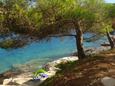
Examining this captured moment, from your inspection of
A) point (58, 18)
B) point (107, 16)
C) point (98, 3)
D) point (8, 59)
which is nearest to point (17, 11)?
point (58, 18)

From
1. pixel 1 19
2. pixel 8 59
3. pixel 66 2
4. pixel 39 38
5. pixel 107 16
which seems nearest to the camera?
pixel 1 19

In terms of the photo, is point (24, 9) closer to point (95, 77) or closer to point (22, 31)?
point (22, 31)

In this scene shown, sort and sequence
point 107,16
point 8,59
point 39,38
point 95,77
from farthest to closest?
point 8,59, point 107,16, point 39,38, point 95,77

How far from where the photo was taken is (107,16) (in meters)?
17.9

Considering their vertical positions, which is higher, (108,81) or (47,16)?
(47,16)

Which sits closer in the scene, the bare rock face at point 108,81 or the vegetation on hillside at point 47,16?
the bare rock face at point 108,81

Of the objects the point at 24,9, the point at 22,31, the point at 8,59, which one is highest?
the point at 24,9

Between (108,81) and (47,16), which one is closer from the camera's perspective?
(108,81)

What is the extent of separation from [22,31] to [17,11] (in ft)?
3.72

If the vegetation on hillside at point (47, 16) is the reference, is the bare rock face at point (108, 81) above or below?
below

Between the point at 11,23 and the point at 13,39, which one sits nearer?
the point at 11,23

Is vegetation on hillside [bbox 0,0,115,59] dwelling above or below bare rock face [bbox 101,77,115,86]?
above

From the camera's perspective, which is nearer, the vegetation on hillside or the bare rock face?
the bare rock face

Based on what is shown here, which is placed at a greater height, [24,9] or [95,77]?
[24,9]
